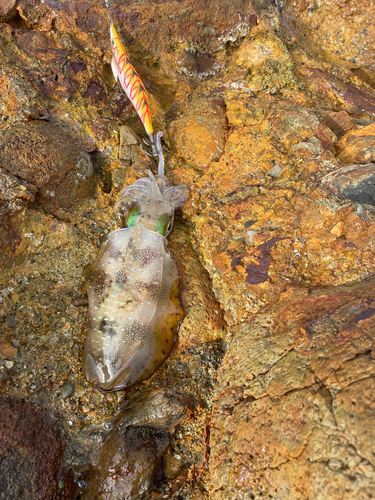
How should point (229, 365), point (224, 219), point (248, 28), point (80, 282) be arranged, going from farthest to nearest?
point (248, 28) → point (224, 219) → point (80, 282) → point (229, 365)

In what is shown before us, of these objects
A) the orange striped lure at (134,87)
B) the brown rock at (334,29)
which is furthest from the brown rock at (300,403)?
the brown rock at (334,29)

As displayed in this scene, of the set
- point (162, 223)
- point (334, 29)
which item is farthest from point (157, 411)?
point (334, 29)

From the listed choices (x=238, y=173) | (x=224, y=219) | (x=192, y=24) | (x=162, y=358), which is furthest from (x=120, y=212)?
(x=192, y=24)

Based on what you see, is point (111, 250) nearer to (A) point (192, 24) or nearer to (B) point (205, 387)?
(B) point (205, 387)

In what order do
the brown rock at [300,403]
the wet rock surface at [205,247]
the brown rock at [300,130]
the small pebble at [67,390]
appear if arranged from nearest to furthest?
the brown rock at [300,403]
the wet rock surface at [205,247]
the small pebble at [67,390]
the brown rock at [300,130]

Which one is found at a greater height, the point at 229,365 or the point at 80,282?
the point at 80,282

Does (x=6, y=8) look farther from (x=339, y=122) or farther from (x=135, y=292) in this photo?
(x=339, y=122)

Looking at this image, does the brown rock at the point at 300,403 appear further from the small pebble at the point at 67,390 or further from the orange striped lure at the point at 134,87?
the orange striped lure at the point at 134,87
